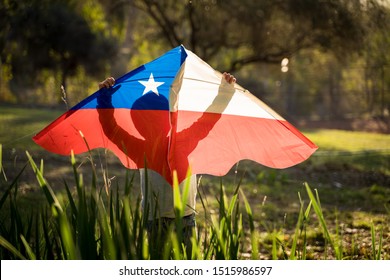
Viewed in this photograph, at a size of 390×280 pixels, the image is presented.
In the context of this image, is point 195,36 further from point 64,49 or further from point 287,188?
point 287,188

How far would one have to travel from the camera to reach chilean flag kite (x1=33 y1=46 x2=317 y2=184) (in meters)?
3.40

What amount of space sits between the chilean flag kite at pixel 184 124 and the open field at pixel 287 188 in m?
0.50

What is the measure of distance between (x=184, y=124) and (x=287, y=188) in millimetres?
4946

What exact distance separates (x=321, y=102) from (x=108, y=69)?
13569mm

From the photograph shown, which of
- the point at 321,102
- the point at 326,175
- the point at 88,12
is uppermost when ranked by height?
the point at 88,12

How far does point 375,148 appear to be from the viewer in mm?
12508

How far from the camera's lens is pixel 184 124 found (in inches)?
134

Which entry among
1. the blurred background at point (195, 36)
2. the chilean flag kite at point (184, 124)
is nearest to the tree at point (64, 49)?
the blurred background at point (195, 36)

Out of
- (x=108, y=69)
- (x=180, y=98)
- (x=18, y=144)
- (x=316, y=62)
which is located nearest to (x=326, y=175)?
(x=18, y=144)

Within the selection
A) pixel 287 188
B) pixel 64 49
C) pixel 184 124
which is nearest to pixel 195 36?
pixel 64 49

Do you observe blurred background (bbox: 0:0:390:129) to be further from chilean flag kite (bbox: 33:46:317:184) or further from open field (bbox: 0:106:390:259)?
chilean flag kite (bbox: 33:46:317:184)

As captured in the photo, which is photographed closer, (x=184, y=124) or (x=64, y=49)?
(x=184, y=124)

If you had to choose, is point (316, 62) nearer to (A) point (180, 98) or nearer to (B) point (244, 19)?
(B) point (244, 19)

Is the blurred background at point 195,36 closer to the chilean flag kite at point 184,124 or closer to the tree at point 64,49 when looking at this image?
the tree at point 64,49
